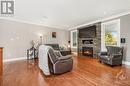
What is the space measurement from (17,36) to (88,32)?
5.10 metres

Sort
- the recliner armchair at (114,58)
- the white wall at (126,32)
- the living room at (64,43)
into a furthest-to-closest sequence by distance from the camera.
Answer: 1. the white wall at (126,32)
2. the recliner armchair at (114,58)
3. the living room at (64,43)

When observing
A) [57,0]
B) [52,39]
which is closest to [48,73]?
[57,0]

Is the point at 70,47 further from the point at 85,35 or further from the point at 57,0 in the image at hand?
the point at 57,0

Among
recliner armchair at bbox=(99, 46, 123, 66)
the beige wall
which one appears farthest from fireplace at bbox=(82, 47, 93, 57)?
the beige wall

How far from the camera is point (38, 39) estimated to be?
812 centimetres

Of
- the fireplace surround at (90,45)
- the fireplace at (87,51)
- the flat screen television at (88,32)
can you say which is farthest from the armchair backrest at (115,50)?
the fireplace at (87,51)

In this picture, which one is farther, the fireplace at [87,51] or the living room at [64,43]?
the fireplace at [87,51]

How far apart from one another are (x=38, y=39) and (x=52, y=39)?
4.57 ft

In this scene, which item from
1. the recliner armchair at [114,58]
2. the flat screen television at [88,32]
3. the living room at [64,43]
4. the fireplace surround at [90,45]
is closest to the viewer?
the living room at [64,43]

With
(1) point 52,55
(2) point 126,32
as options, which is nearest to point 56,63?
(1) point 52,55

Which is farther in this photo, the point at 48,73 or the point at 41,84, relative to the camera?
the point at 48,73

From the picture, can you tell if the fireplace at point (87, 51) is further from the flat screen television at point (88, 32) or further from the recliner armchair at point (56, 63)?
the recliner armchair at point (56, 63)

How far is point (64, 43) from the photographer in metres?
10.0

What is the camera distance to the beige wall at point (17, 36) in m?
6.45
